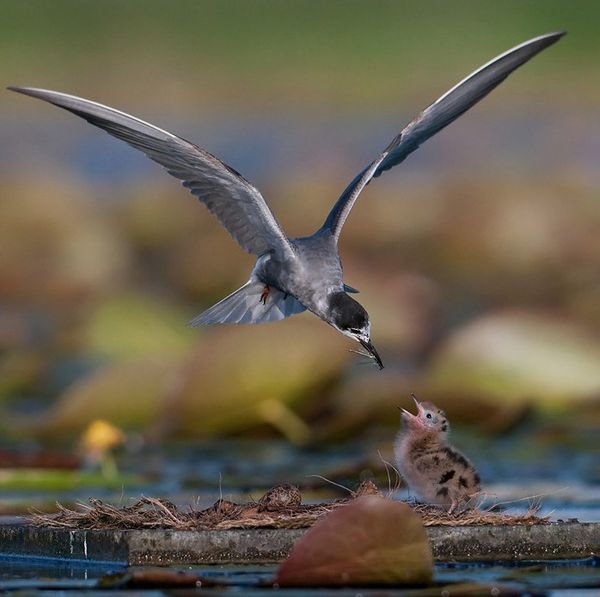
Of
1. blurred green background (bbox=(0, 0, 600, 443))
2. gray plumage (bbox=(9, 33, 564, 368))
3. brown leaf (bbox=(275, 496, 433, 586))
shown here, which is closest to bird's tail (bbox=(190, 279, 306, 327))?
gray plumage (bbox=(9, 33, 564, 368))

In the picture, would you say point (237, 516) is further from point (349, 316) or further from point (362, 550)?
point (349, 316)

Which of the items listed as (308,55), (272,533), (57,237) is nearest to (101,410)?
(272,533)

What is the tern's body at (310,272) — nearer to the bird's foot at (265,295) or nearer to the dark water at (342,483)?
the bird's foot at (265,295)

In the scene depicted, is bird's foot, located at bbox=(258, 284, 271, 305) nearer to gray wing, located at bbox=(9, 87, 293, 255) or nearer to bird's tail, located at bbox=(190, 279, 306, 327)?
bird's tail, located at bbox=(190, 279, 306, 327)

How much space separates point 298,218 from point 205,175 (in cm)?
1406

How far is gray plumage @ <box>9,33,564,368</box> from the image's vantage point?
9.13 meters

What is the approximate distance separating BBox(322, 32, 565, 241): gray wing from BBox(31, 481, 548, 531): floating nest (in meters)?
2.13

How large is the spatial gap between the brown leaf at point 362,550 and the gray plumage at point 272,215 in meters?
2.01

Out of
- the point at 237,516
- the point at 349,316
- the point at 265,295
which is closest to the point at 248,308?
the point at 265,295

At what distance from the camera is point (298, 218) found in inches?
927

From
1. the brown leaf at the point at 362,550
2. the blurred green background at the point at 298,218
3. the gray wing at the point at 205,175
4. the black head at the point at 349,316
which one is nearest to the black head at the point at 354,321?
the black head at the point at 349,316

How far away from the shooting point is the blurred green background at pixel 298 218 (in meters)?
13.9

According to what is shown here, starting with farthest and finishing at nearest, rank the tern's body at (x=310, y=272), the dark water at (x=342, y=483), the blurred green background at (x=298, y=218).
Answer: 1. the blurred green background at (x=298, y=218)
2. the tern's body at (x=310, y=272)
3. the dark water at (x=342, y=483)

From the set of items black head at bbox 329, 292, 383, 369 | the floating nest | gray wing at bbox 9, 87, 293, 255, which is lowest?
the floating nest
